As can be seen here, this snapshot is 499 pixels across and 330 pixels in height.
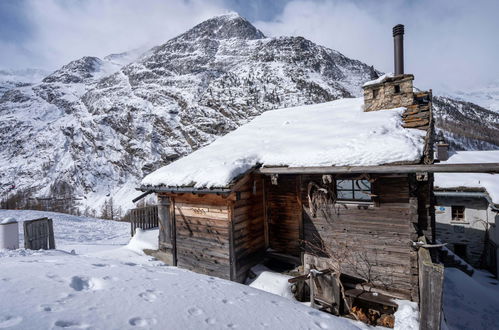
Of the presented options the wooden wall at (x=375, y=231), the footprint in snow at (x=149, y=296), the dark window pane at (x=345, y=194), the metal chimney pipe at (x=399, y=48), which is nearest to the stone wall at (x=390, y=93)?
the metal chimney pipe at (x=399, y=48)

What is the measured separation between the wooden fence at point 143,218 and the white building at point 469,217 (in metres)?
16.0

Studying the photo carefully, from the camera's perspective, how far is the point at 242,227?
8031 millimetres

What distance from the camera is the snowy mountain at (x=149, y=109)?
59.9 metres

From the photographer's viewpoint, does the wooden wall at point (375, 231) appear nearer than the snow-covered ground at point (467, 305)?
Yes

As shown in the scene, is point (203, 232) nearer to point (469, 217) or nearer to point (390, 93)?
point (390, 93)

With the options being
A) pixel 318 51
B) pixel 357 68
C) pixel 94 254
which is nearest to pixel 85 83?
pixel 318 51

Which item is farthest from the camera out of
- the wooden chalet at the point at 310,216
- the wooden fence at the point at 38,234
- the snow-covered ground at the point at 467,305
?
the wooden fence at the point at 38,234

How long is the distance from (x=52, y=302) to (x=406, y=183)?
7040mm

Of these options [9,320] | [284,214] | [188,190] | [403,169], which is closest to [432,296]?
[403,169]

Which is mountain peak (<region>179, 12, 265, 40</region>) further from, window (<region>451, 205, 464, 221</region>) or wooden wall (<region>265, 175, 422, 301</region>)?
wooden wall (<region>265, 175, 422, 301</region>)

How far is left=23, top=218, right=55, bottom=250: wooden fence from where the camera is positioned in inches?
368

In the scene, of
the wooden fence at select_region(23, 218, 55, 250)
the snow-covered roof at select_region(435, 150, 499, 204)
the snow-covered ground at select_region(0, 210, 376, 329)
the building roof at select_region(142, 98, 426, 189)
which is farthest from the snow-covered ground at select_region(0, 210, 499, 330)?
the snow-covered roof at select_region(435, 150, 499, 204)

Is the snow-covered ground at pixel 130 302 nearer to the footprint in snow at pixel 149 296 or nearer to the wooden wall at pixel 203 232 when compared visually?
Result: the footprint in snow at pixel 149 296

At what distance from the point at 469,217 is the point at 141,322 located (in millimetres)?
18715
